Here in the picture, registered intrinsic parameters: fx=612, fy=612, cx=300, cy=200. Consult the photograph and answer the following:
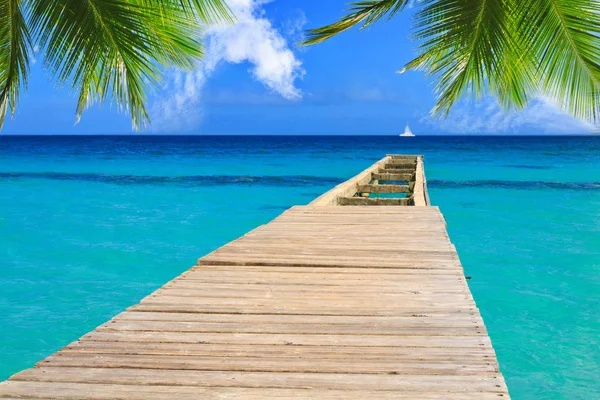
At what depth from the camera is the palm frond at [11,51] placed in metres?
5.05

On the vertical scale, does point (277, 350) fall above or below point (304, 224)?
below

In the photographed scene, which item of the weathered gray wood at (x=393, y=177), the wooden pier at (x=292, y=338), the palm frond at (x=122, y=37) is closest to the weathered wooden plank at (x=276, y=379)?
the wooden pier at (x=292, y=338)

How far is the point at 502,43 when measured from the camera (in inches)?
204

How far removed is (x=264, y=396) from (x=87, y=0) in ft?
12.8

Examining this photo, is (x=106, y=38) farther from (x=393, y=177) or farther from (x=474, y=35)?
(x=393, y=177)

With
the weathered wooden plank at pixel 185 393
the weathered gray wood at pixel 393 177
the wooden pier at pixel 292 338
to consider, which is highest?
the weathered gray wood at pixel 393 177

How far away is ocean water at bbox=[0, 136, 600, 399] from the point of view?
6.20 metres

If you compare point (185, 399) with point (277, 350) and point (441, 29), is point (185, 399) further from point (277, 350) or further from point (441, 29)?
point (441, 29)

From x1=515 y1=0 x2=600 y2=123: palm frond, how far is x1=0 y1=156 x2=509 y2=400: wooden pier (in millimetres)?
2078

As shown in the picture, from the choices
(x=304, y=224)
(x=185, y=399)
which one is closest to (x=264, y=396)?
(x=185, y=399)

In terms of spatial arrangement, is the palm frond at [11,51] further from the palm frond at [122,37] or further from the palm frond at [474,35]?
the palm frond at [474,35]

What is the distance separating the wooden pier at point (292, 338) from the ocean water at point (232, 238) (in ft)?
8.38

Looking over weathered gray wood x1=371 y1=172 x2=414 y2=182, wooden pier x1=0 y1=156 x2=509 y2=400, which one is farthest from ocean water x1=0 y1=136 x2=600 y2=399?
wooden pier x1=0 y1=156 x2=509 y2=400

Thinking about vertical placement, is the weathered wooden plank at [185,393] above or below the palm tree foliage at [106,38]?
below
